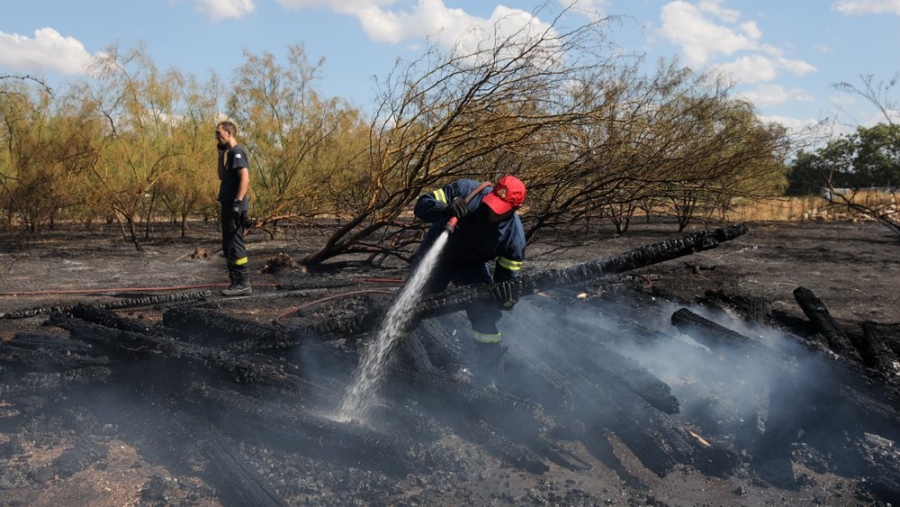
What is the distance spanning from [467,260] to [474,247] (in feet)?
0.51

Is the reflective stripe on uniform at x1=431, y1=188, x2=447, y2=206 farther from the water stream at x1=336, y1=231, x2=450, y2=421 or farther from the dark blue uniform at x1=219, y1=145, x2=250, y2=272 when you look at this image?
the dark blue uniform at x1=219, y1=145, x2=250, y2=272

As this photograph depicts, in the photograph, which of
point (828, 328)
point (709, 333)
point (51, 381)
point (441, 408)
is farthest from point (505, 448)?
point (828, 328)

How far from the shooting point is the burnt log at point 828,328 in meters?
4.52

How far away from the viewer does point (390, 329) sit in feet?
13.6

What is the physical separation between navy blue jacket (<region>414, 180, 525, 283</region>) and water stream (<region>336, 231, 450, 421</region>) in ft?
0.35

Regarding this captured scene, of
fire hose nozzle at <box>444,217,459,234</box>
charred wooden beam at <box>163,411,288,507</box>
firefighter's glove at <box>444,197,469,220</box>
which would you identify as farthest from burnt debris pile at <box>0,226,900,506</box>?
firefighter's glove at <box>444,197,469,220</box>

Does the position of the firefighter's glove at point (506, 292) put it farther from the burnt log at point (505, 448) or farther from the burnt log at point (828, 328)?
the burnt log at point (828, 328)

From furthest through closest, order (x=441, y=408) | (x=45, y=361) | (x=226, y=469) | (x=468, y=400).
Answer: (x=45, y=361) → (x=441, y=408) → (x=468, y=400) → (x=226, y=469)

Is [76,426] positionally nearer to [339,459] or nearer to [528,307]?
[339,459]

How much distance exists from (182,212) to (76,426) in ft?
40.7

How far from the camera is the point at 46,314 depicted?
576 centimetres

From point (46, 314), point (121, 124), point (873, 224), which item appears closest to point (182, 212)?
point (121, 124)

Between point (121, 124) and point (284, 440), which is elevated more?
point (121, 124)

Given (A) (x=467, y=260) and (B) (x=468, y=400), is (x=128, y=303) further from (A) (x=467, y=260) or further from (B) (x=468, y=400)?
(B) (x=468, y=400)
